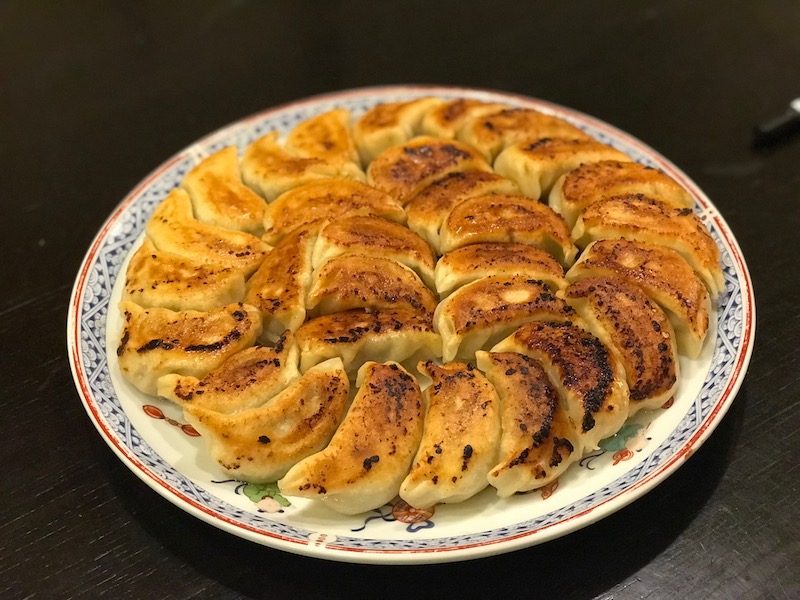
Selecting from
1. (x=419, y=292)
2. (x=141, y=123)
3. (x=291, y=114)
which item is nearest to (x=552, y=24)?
(x=291, y=114)

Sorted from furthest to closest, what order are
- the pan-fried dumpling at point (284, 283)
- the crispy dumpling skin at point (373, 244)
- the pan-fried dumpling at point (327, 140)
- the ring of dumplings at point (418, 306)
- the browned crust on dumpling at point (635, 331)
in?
the pan-fried dumpling at point (327, 140) → the crispy dumpling skin at point (373, 244) → the pan-fried dumpling at point (284, 283) → the browned crust on dumpling at point (635, 331) → the ring of dumplings at point (418, 306)

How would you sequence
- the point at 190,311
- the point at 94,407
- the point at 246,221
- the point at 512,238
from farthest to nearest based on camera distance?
1. the point at 246,221
2. the point at 512,238
3. the point at 190,311
4. the point at 94,407

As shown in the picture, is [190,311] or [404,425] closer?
[404,425]

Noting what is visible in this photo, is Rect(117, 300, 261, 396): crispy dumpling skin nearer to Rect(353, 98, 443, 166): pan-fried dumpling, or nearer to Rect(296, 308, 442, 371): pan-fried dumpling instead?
Rect(296, 308, 442, 371): pan-fried dumpling

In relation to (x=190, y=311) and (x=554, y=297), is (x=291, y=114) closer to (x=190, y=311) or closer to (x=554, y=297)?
(x=190, y=311)

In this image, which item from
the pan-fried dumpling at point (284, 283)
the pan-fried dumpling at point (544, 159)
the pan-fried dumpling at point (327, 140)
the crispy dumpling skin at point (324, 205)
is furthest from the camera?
the pan-fried dumpling at point (327, 140)

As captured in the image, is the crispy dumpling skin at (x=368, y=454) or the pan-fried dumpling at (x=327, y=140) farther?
the pan-fried dumpling at (x=327, y=140)

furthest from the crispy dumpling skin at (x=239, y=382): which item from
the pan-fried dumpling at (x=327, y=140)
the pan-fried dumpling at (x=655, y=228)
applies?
the pan-fried dumpling at (x=655, y=228)

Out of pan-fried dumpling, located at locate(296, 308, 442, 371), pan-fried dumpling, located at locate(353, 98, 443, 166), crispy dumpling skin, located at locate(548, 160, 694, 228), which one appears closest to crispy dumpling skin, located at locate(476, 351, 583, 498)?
pan-fried dumpling, located at locate(296, 308, 442, 371)

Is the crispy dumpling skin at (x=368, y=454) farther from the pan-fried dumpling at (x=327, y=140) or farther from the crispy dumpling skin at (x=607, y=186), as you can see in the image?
the pan-fried dumpling at (x=327, y=140)
